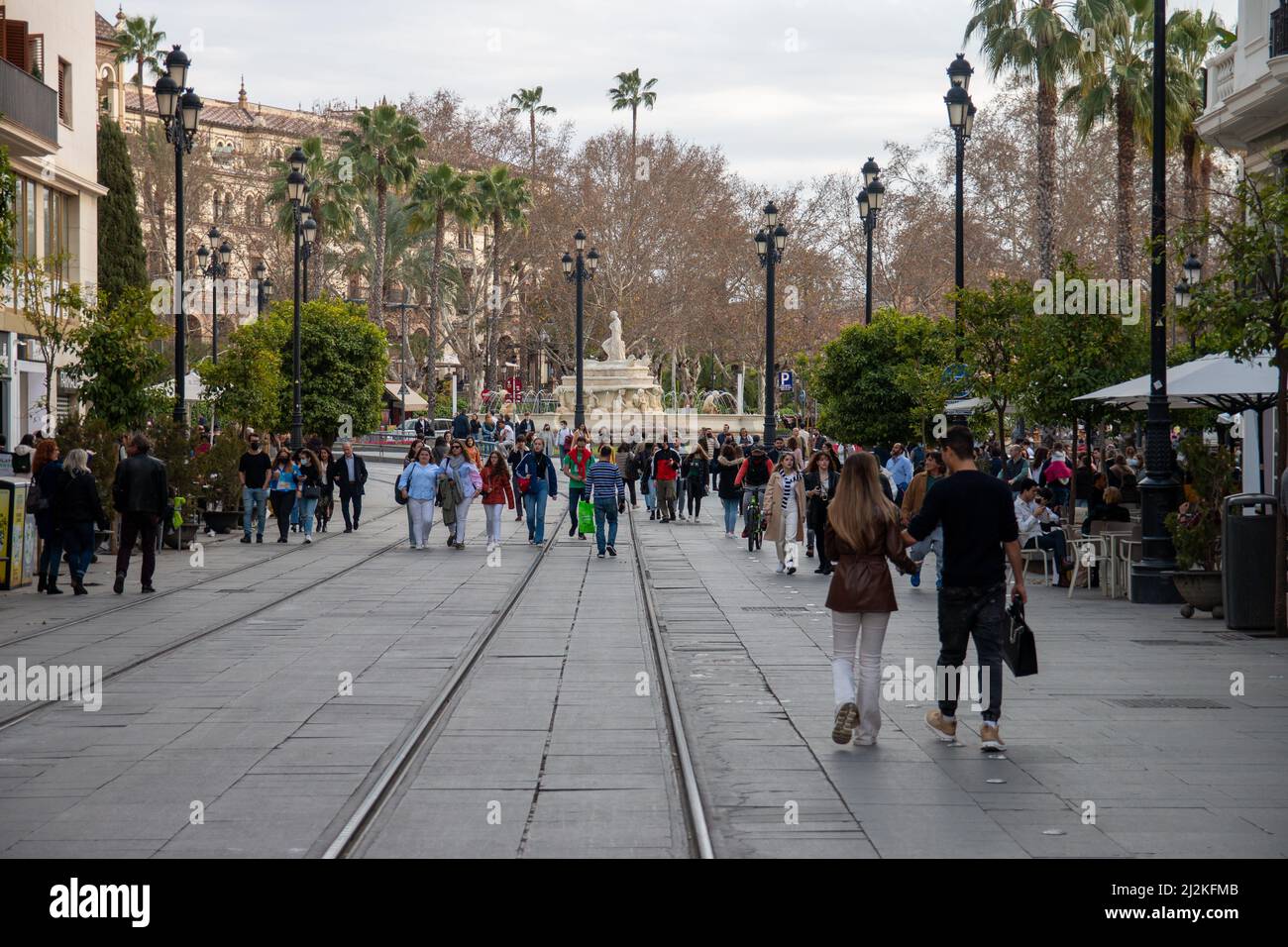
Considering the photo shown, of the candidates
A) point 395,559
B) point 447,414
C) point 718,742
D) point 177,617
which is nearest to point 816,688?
point 718,742

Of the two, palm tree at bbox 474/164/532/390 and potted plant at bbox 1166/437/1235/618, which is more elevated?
palm tree at bbox 474/164/532/390

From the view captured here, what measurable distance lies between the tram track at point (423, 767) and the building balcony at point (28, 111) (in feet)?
62.7

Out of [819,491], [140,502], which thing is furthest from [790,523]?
[140,502]

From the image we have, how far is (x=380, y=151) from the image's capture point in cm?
5791

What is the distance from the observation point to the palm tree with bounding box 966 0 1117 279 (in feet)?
119

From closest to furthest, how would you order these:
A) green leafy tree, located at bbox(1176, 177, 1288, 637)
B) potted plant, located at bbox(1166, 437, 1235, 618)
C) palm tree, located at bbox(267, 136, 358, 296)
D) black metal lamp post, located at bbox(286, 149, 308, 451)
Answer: green leafy tree, located at bbox(1176, 177, 1288, 637)
potted plant, located at bbox(1166, 437, 1235, 618)
black metal lamp post, located at bbox(286, 149, 308, 451)
palm tree, located at bbox(267, 136, 358, 296)

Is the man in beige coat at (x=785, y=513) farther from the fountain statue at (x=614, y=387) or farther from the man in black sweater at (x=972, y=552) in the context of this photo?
the fountain statue at (x=614, y=387)

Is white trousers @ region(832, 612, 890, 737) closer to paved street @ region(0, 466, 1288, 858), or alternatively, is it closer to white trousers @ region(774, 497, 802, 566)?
paved street @ region(0, 466, 1288, 858)

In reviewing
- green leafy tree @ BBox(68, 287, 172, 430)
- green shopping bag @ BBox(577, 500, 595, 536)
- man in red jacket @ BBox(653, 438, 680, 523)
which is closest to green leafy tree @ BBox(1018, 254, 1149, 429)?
green shopping bag @ BBox(577, 500, 595, 536)

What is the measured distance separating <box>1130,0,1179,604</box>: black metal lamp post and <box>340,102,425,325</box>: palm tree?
4361 centimetres

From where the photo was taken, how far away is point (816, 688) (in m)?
10.7
